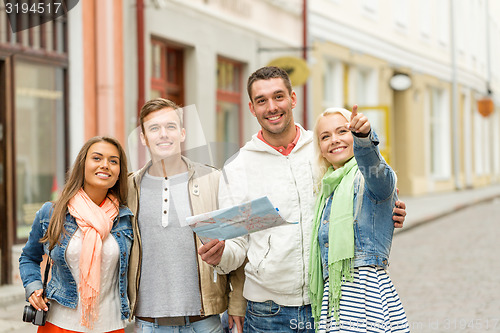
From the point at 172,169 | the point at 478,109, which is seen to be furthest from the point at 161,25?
the point at 478,109

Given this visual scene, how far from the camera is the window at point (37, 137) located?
8500 millimetres

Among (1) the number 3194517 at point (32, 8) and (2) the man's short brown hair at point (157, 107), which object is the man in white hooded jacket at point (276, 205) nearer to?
(2) the man's short brown hair at point (157, 107)

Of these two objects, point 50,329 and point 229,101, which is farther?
point 229,101

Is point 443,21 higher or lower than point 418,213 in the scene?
higher

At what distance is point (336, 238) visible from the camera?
9.45ft

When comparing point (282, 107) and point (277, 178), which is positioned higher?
point (282, 107)

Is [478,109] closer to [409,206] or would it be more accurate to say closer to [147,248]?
[409,206]

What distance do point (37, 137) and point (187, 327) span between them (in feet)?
20.8

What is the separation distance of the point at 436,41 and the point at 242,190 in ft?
72.5

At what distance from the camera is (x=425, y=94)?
2312 centimetres

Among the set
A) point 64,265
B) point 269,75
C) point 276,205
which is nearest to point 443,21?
point 269,75

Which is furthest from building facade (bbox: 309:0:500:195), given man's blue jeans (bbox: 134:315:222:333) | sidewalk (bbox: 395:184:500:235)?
man's blue jeans (bbox: 134:315:222:333)

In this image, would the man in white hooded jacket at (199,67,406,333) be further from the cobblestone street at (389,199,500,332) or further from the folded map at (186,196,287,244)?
the cobblestone street at (389,199,500,332)

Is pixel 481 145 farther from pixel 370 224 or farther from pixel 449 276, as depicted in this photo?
pixel 370 224
